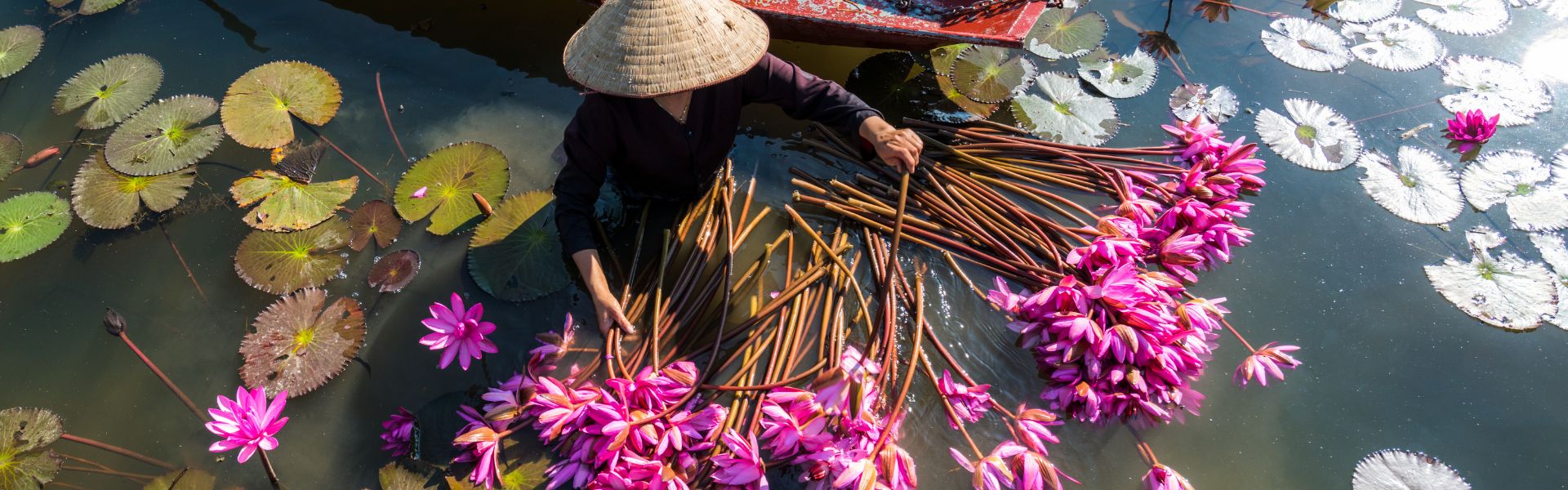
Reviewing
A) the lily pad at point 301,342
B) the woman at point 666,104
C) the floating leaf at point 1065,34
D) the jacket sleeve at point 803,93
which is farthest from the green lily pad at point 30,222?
the floating leaf at point 1065,34

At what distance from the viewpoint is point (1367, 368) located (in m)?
2.62

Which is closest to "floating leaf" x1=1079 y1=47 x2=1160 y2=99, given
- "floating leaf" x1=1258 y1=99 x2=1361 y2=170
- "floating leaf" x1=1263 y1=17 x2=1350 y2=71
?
"floating leaf" x1=1258 y1=99 x2=1361 y2=170

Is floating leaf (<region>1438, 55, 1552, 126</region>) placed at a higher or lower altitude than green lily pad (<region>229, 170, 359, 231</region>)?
higher

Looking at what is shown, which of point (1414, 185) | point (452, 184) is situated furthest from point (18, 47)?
point (1414, 185)

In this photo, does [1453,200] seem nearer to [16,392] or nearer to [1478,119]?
[1478,119]

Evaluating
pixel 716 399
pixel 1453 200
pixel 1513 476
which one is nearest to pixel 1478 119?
pixel 1453 200

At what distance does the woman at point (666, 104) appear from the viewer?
2020 millimetres

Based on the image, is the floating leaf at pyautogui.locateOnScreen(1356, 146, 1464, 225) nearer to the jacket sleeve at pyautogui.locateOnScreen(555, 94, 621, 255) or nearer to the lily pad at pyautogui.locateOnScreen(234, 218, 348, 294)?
the jacket sleeve at pyautogui.locateOnScreen(555, 94, 621, 255)

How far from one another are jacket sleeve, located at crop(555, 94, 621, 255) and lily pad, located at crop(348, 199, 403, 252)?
1.12 meters

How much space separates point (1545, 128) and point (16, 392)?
6415 millimetres

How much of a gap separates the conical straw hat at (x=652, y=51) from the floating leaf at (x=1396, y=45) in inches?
134

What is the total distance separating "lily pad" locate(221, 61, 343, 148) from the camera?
10.9 ft

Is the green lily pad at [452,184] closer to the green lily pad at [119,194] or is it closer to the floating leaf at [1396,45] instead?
the green lily pad at [119,194]

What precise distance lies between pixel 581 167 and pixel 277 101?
2.06 metres
